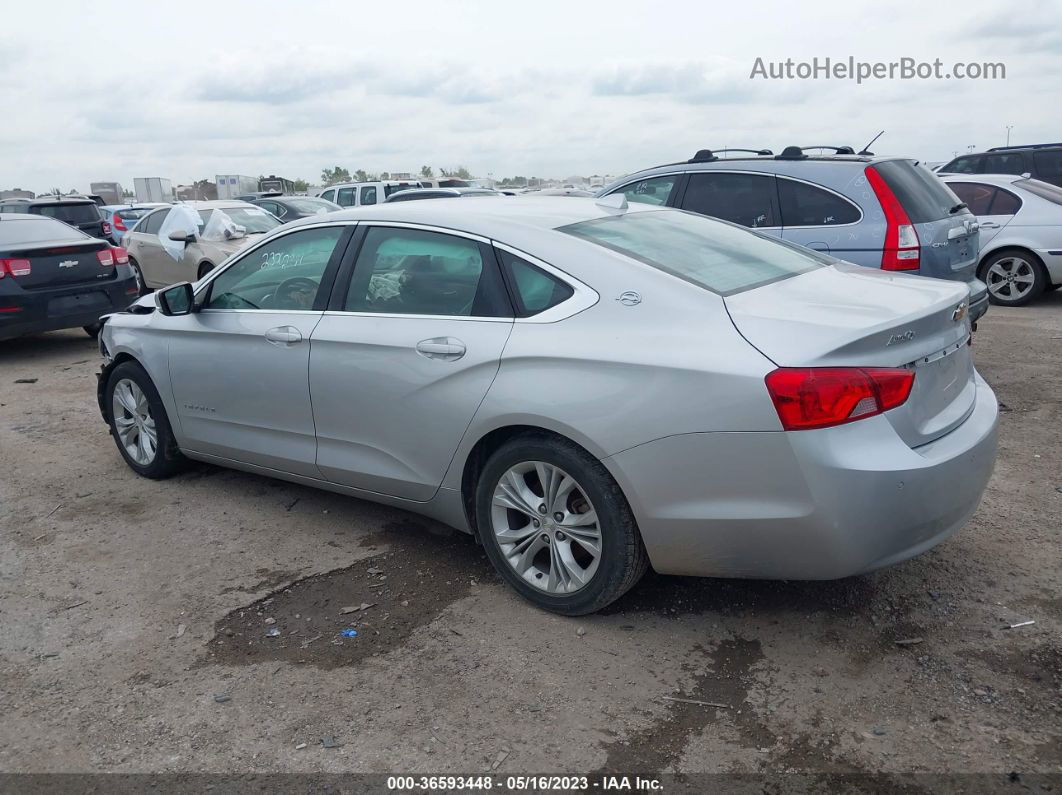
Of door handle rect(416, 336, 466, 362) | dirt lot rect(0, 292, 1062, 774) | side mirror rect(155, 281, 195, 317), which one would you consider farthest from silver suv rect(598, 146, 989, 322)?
side mirror rect(155, 281, 195, 317)

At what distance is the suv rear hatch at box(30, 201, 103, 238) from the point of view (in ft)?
54.3

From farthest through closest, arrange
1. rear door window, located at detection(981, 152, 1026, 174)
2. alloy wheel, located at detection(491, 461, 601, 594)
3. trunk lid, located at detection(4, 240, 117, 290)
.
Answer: rear door window, located at detection(981, 152, 1026, 174) → trunk lid, located at detection(4, 240, 117, 290) → alloy wheel, located at detection(491, 461, 601, 594)

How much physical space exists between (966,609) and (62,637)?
3595 millimetres

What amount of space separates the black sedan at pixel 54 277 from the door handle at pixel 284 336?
595 centimetres

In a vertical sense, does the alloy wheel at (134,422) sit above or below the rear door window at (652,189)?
below

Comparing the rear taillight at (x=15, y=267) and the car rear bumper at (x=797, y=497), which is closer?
the car rear bumper at (x=797, y=497)

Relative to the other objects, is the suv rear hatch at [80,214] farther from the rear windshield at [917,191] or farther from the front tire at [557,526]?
the front tire at [557,526]

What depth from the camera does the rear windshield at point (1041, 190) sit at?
34.1 feet

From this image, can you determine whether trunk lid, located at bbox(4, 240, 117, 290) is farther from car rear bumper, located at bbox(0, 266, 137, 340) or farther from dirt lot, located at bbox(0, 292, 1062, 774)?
dirt lot, located at bbox(0, 292, 1062, 774)

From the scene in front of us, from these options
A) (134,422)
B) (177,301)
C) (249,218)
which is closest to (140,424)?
(134,422)

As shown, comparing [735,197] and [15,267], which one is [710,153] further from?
[15,267]

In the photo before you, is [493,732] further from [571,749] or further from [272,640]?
[272,640]

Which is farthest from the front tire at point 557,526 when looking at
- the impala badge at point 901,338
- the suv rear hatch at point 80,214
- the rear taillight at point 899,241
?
the suv rear hatch at point 80,214

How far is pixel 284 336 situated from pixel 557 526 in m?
1.77
